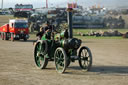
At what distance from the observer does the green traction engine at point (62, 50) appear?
35.9 ft

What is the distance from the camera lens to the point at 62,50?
425 inches

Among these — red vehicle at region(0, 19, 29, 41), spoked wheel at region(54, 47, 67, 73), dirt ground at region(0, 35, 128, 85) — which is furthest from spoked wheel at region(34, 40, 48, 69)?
red vehicle at region(0, 19, 29, 41)

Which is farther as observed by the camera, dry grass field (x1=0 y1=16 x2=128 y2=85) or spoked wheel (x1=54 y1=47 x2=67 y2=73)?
spoked wheel (x1=54 y1=47 x2=67 y2=73)

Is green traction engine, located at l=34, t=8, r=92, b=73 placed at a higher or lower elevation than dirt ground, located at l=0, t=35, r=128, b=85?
higher

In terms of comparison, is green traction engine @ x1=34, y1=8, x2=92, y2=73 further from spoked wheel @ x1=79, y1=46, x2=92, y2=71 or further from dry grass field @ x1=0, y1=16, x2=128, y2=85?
dry grass field @ x1=0, y1=16, x2=128, y2=85

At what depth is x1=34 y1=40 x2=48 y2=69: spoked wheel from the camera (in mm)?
11883

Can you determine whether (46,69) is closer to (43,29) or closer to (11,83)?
(43,29)

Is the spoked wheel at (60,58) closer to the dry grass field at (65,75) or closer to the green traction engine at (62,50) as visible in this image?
the green traction engine at (62,50)

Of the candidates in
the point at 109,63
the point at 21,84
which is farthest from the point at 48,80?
the point at 109,63

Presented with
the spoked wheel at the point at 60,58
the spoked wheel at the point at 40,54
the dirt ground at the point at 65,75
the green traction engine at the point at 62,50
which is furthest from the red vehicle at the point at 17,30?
the spoked wheel at the point at 60,58

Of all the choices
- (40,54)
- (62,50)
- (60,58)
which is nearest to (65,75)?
(60,58)

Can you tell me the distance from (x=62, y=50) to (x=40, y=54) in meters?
1.57

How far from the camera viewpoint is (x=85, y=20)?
49844mm

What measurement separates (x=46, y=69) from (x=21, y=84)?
292 cm
